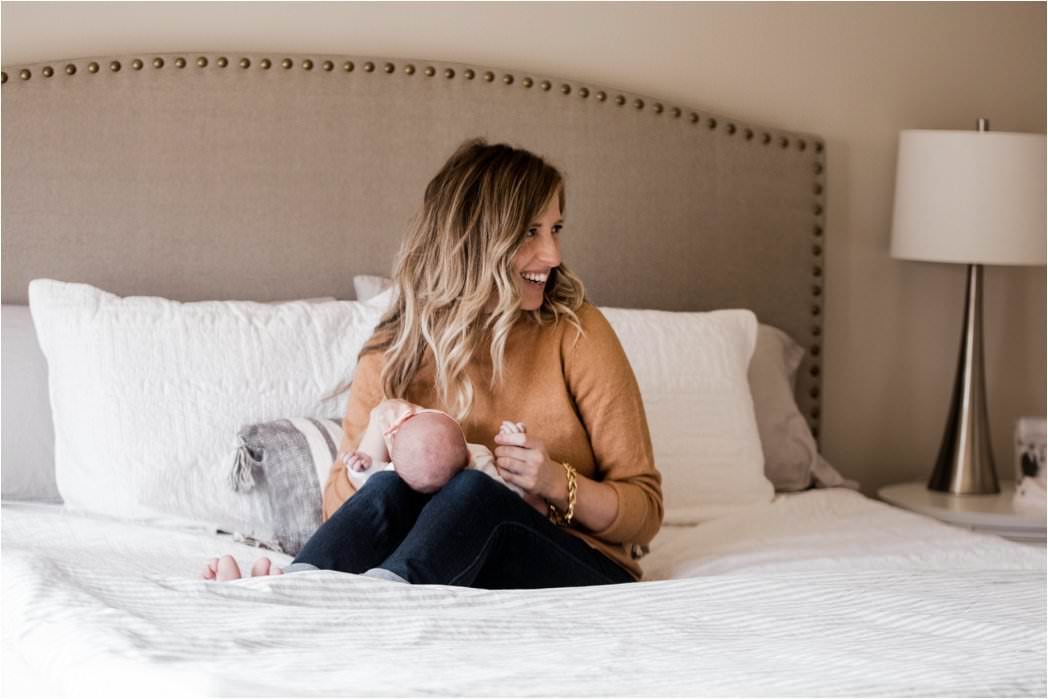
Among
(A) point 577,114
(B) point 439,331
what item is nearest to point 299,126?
(A) point 577,114

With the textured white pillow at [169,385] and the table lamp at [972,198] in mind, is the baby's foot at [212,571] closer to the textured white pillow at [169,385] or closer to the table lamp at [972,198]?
the textured white pillow at [169,385]

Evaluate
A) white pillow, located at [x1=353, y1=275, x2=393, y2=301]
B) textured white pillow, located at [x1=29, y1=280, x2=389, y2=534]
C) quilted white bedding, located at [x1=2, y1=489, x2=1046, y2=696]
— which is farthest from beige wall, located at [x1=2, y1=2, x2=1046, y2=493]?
quilted white bedding, located at [x1=2, y1=489, x2=1046, y2=696]

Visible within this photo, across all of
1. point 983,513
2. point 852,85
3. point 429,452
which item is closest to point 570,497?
point 429,452

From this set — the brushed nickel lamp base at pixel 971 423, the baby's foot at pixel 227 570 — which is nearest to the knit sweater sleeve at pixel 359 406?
the baby's foot at pixel 227 570

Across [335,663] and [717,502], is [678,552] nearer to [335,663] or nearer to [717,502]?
[717,502]

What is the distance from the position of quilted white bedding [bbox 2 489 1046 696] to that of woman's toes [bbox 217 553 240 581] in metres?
0.23

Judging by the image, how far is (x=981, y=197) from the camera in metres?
2.78

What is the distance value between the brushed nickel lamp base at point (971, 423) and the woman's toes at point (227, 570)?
192 centimetres

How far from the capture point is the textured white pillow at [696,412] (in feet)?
7.63

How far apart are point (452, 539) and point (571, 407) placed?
424 mm

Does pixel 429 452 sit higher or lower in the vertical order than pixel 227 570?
higher

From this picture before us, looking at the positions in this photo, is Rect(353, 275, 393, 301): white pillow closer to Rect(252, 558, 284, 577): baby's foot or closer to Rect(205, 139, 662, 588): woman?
Rect(205, 139, 662, 588): woman

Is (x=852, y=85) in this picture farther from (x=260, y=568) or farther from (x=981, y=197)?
(x=260, y=568)

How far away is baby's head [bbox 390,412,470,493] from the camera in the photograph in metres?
1.66
